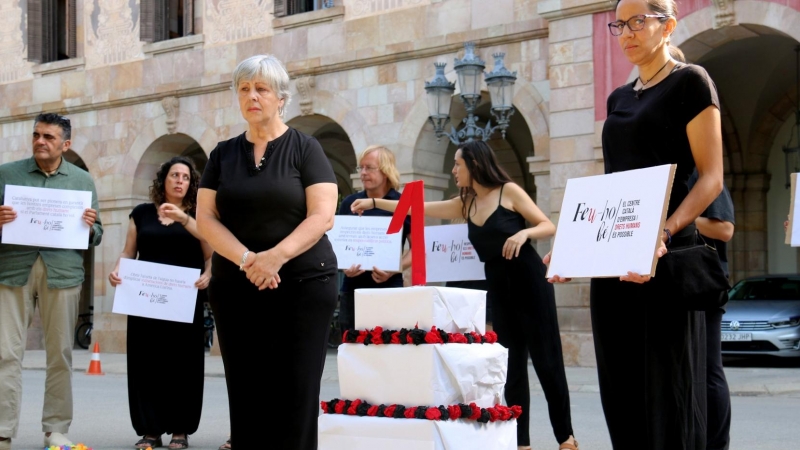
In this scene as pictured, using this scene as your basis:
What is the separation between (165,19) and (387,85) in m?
6.07

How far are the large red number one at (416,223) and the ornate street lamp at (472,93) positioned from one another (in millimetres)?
9333

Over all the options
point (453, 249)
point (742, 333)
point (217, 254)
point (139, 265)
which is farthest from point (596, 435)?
point (742, 333)

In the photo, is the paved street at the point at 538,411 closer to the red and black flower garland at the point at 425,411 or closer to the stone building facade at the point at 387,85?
the red and black flower garland at the point at 425,411

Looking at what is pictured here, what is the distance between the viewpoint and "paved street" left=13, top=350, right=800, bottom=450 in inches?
318

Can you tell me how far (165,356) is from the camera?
788 centimetres

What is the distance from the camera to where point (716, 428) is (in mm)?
5453

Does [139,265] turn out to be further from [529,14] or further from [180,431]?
[529,14]

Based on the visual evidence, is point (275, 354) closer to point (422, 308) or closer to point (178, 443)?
point (422, 308)

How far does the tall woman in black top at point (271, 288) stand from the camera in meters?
4.65

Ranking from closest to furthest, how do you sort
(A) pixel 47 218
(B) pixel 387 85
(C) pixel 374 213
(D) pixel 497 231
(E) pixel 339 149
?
(D) pixel 497 231
(A) pixel 47 218
(C) pixel 374 213
(B) pixel 387 85
(E) pixel 339 149

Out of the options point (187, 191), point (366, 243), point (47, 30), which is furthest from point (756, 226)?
point (187, 191)

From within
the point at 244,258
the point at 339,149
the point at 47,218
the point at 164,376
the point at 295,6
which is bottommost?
the point at 164,376

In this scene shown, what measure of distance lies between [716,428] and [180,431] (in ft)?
12.3

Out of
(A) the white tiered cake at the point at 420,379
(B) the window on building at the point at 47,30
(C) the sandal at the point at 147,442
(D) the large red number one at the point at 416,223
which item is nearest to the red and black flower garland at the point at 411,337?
(A) the white tiered cake at the point at 420,379
